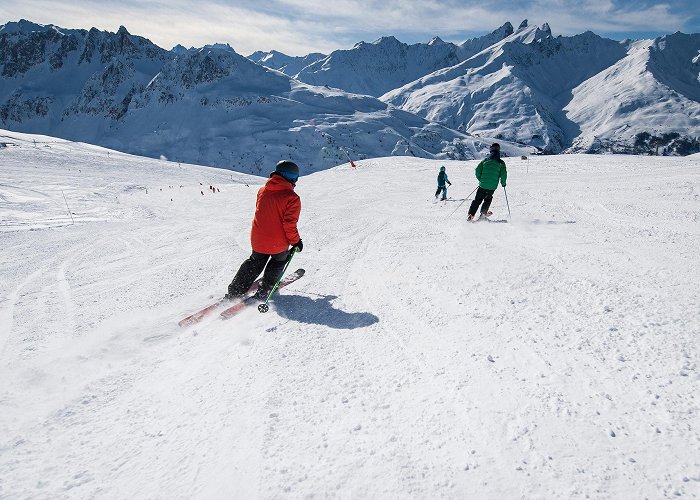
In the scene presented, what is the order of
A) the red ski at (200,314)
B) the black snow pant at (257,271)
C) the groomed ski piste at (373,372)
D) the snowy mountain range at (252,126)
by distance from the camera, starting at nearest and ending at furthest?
the groomed ski piste at (373,372), the red ski at (200,314), the black snow pant at (257,271), the snowy mountain range at (252,126)

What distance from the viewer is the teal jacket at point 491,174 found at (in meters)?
11.0

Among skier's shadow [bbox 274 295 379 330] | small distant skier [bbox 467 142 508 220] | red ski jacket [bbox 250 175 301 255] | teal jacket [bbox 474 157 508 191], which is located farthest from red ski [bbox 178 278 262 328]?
teal jacket [bbox 474 157 508 191]

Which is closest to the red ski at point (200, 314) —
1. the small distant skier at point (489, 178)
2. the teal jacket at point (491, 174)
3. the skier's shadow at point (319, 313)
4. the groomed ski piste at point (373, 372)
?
the groomed ski piste at point (373, 372)

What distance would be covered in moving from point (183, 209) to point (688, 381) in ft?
56.0

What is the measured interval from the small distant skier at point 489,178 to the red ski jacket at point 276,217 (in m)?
6.36

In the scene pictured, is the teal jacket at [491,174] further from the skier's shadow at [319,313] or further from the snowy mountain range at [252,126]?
the snowy mountain range at [252,126]

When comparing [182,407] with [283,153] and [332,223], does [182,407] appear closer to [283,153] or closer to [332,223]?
[332,223]

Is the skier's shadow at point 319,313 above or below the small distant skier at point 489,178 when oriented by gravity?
below

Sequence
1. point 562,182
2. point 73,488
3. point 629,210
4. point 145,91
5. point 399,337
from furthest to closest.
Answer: point 145,91 < point 562,182 < point 629,210 < point 399,337 < point 73,488

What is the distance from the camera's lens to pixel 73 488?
2697mm

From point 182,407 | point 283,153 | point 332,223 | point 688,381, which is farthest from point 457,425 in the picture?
point 283,153

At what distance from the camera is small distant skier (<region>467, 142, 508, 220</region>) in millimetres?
10922

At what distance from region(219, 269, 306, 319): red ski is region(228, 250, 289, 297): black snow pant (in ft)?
0.71

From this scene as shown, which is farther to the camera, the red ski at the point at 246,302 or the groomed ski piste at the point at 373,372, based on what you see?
the red ski at the point at 246,302
